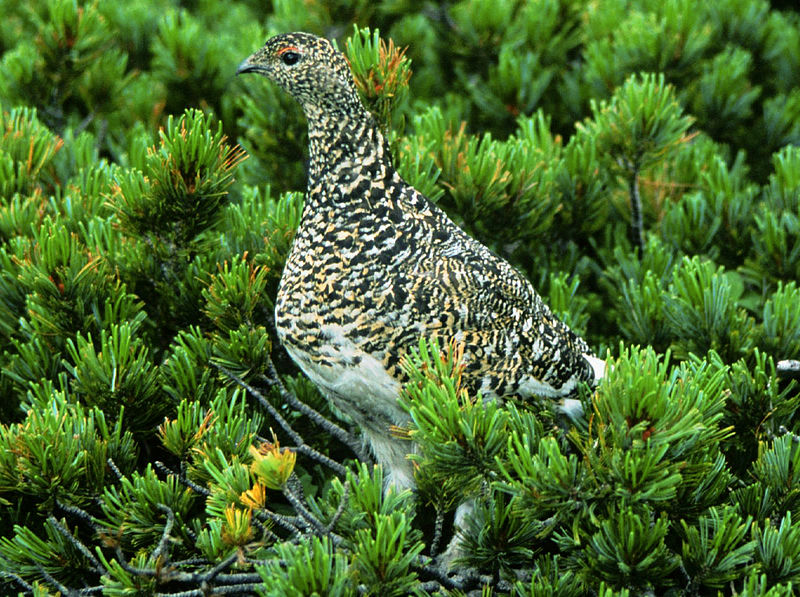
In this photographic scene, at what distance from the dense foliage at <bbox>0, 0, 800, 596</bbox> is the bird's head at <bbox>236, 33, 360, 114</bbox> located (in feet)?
0.83

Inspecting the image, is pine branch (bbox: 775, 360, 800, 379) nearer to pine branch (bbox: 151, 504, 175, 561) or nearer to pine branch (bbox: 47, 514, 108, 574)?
pine branch (bbox: 151, 504, 175, 561)

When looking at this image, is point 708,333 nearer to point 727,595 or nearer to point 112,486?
point 727,595

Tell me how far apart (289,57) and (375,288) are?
72 centimetres

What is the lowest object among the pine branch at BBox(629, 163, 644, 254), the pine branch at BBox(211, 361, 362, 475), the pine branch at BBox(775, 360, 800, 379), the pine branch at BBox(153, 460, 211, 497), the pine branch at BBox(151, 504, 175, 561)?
the pine branch at BBox(151, 504, 175, 561)

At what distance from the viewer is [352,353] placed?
2547 mm

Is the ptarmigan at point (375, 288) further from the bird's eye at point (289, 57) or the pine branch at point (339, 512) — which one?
the pine branch at point (339, 512)

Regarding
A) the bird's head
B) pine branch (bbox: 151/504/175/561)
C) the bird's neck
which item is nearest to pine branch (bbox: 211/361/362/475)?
pine branch (bbox: 151/504/175/561)

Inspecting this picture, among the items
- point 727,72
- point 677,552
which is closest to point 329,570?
point 677,552

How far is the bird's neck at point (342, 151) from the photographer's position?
9.10 feet

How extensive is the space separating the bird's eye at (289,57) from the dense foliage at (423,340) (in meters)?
0.27

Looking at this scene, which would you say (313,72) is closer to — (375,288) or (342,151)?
(342,151)

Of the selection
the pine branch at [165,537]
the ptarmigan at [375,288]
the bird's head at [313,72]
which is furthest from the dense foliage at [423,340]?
the bird's head at [313,72]

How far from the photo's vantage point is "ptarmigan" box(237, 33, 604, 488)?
257cm

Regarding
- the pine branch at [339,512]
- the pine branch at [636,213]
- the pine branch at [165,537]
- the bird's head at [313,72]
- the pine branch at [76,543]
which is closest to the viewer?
the pine branch at [339,512]
